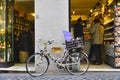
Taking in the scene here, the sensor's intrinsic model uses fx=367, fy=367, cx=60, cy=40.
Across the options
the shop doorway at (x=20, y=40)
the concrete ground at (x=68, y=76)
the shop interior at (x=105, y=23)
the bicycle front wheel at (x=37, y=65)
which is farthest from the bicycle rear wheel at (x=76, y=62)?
the shop doorway at (x=20, y=40)

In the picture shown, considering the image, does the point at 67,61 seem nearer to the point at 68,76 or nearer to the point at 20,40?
the point at 68,76

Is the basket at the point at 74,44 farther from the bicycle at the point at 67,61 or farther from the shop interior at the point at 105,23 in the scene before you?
the shop interior at the point at 105,23

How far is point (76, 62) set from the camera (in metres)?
12.1

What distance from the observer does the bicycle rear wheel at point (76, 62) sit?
12039mm

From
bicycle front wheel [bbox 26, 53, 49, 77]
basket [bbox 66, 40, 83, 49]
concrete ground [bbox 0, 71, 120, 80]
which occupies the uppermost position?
basket [bbox 66, 40, 83, 49]

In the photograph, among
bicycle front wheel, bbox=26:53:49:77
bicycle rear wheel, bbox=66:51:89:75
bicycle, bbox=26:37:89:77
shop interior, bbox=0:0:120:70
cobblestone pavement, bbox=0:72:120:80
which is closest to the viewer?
cobblestone pavement, bbox=0:72:120:80

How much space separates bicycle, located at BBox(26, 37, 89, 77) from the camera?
39.1 ft

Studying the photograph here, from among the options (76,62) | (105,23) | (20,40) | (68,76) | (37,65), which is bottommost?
(68,76)

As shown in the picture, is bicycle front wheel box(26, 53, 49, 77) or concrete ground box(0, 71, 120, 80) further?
bicycle front wheel box(26, 53, 49, 77)

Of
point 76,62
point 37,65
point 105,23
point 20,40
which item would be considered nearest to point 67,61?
point 76,62

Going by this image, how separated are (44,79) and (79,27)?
4799 millimetres

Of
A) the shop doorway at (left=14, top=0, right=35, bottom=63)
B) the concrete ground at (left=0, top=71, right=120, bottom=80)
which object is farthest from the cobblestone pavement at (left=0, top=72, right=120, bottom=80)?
the shop doorway at (left=14, top=0, right=35, bottom=63)

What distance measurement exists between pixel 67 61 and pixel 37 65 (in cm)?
105

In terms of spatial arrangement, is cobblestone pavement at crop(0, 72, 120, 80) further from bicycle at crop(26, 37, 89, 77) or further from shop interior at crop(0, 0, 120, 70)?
shop interior at crop(0, 0, 120, 70)
